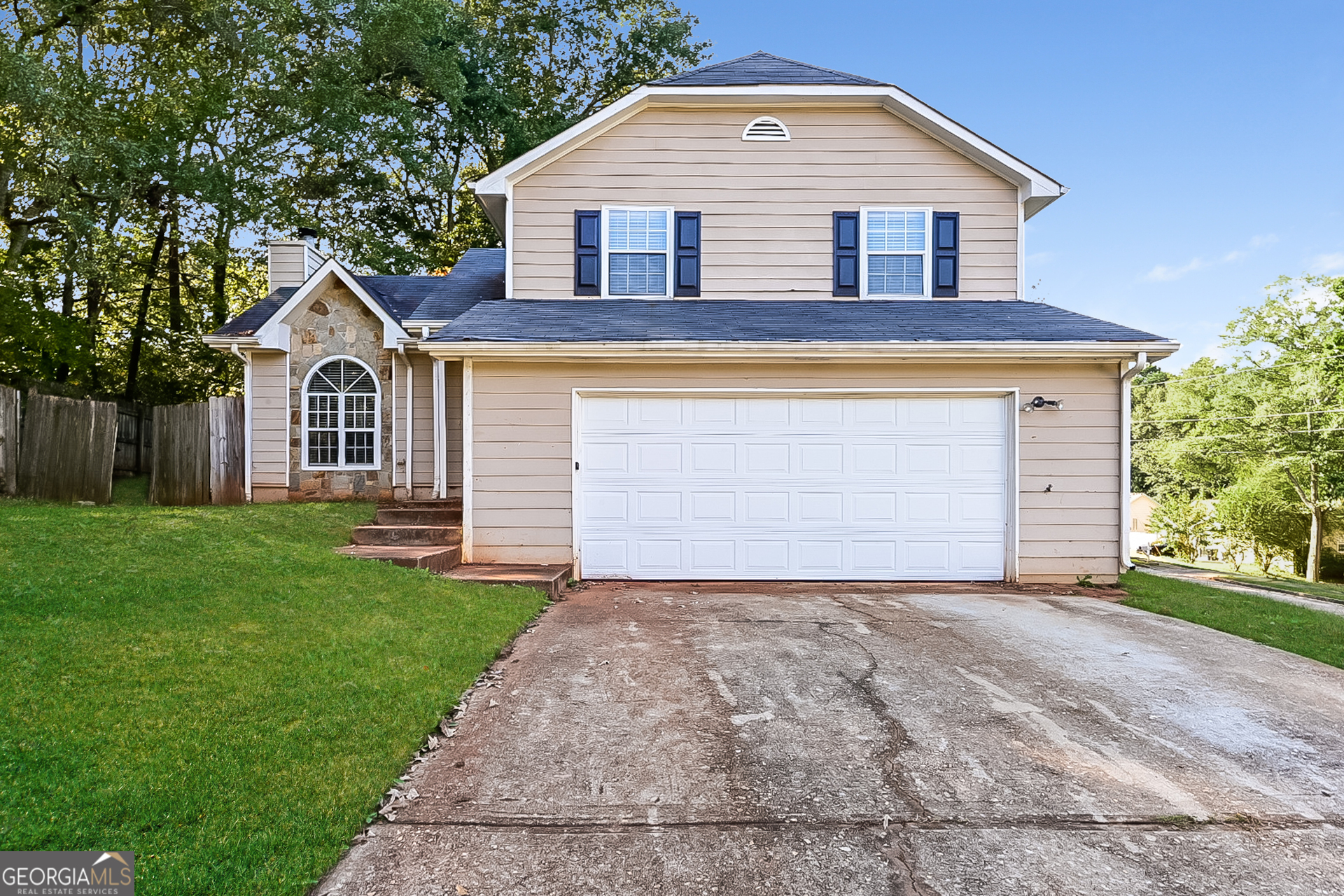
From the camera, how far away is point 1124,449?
8242 mm

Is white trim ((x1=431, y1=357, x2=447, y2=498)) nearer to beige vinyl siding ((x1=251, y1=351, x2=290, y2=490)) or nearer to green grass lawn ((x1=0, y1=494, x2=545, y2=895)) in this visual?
beige vinyl siding ((x1=251, y1=351, x2=290, y2=490))

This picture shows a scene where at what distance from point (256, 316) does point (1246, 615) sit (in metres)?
14.2

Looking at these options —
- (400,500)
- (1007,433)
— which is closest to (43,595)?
(400,500)

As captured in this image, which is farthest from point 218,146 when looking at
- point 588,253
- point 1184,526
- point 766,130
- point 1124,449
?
point 1184,526

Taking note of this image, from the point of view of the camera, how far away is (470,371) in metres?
8.22

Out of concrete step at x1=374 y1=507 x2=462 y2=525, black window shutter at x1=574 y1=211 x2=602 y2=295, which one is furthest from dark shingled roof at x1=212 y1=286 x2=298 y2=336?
black window shutter at x1=574 y1=211 x2=602 y2=295

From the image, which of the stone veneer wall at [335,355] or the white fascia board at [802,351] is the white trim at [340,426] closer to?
the stone veneer wall at [335,355]

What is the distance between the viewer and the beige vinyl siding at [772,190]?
31.7 feet

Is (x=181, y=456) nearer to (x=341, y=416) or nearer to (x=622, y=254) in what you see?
(x=341, y=416)

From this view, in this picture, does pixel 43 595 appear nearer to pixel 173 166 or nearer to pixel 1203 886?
pixel 1203 886

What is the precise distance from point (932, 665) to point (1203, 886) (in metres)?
2.44

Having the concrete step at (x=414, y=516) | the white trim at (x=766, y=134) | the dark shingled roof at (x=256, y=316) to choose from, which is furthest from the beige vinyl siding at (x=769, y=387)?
the dark shingled roof at (x=256, y=316)

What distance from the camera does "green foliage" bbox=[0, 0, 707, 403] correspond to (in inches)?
627

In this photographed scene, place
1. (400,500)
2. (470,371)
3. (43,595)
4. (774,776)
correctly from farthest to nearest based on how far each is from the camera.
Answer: (400,500)
(470,371)
(43,595)
(774,776)
